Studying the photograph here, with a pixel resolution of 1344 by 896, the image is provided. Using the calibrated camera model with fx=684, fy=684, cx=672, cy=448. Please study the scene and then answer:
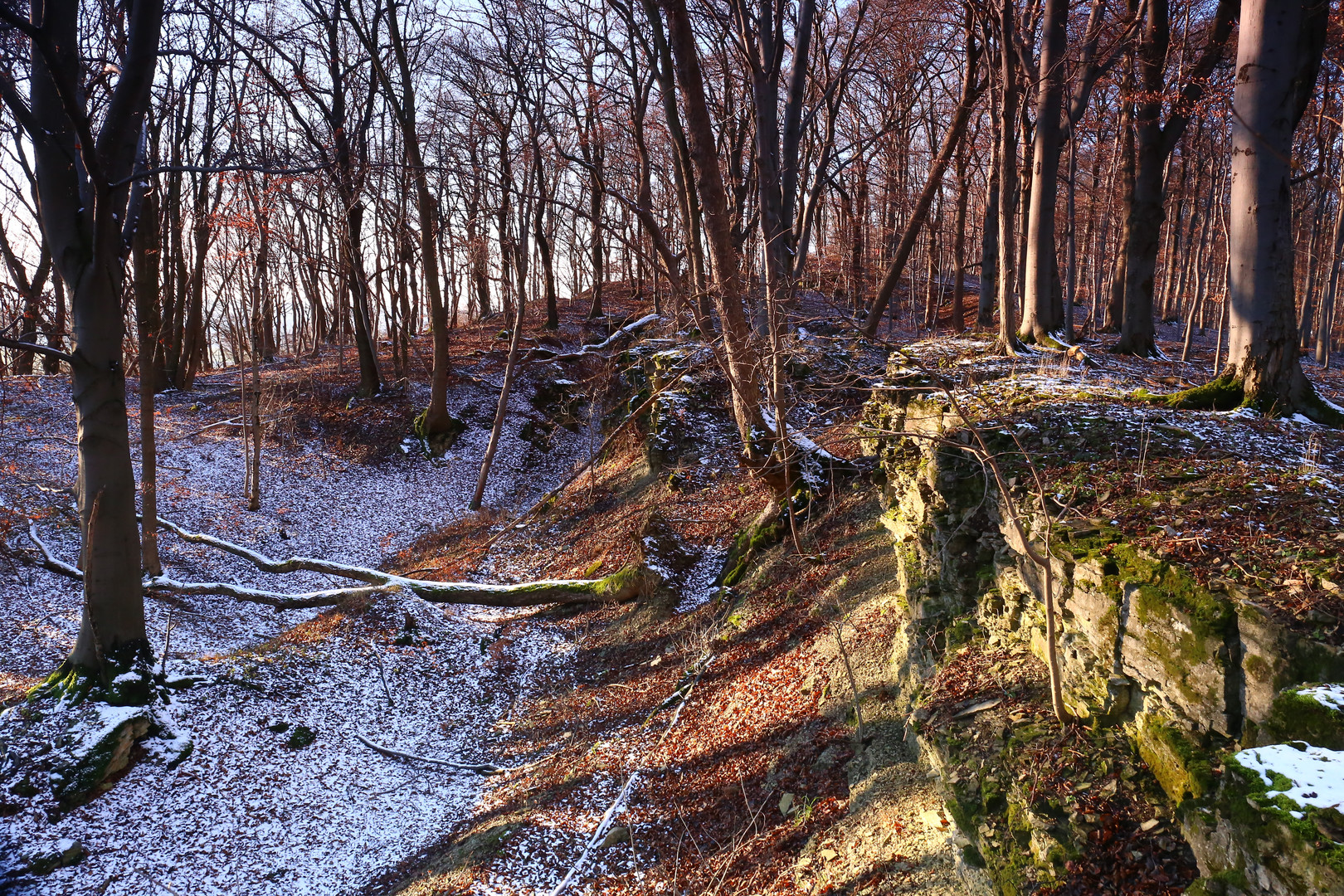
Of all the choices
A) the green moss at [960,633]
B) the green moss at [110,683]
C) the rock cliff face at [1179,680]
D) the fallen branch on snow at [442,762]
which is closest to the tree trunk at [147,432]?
the green moss at [110,683]

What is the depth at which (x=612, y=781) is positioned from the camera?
23.6 ft

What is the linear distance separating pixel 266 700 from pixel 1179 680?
9.13 metres

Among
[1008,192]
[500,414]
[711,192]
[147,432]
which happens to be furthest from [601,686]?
[1008,192]

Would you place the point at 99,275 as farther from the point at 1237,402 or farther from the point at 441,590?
the point at 1237,402

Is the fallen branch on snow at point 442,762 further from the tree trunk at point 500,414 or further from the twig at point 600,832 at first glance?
the tree trunk at point 500,414

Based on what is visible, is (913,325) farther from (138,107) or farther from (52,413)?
(52,413)

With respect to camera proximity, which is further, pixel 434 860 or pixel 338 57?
pixel 338 57

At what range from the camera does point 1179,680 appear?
343 centimetres

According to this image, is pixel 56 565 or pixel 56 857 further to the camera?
pixel 56 565

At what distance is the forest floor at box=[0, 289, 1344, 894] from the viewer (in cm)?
496

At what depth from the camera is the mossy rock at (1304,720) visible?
103 inches

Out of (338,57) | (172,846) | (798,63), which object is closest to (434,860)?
(172,846)

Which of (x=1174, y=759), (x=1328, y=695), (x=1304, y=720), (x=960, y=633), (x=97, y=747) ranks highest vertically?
(x=1328, y=695)

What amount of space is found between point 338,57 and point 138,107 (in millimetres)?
13226
